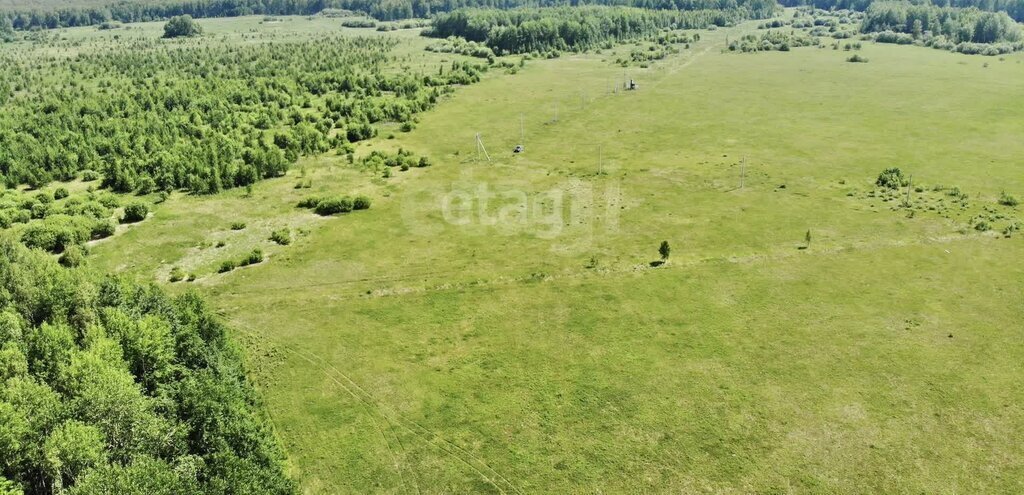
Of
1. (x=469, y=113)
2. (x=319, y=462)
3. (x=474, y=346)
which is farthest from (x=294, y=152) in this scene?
(x=319, y=462)

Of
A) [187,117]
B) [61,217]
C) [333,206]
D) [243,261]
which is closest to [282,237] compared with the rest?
[243,261]

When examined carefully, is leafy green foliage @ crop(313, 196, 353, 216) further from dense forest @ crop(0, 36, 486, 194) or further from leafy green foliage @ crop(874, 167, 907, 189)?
leafy green foliage @ crop(874, 167, 907, 189)

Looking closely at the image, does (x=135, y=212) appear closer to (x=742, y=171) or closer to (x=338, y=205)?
(x=338, y=205)

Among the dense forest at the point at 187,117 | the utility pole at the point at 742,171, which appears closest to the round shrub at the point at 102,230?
the dense forest at the point at 187,117

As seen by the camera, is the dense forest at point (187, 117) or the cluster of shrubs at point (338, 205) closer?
the cluster of shrubs at point (338, 205)

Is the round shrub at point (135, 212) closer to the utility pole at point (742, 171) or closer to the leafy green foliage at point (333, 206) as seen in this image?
the leafy green foliage at point (333, 206)

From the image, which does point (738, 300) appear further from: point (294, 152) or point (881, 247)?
point (294, 152)

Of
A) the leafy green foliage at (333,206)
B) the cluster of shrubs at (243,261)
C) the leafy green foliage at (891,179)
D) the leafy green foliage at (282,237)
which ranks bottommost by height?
the cluster of shrubs at (243,261)
